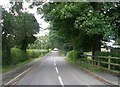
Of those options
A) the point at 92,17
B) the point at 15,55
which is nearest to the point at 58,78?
the point at 92,17

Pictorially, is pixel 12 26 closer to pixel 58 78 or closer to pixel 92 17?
pixel 92 17

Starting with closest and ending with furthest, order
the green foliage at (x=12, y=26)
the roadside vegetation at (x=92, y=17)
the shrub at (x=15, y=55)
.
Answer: the roadside vegetation at (x=92, y=17) < the green foliage at (x=12, y=26) < the shrub at (x=15, y=55)

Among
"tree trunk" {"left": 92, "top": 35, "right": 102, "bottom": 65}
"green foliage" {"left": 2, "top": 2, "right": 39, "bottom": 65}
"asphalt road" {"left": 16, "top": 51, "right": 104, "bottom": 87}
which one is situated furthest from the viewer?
"tree trunk" {"left": 92, "top": 35, "right": 102, "bottom": 65}

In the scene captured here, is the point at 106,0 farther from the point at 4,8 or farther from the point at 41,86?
the point at 41,86

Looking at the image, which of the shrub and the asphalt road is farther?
the shrub

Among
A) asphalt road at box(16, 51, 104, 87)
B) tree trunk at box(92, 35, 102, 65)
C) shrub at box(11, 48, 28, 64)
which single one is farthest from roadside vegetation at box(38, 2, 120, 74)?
shrub at box(11, 48, 28, 64)

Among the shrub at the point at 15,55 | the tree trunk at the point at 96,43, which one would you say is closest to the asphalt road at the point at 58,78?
the tree trunk at the point at 96,43

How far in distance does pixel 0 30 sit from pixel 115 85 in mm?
15258

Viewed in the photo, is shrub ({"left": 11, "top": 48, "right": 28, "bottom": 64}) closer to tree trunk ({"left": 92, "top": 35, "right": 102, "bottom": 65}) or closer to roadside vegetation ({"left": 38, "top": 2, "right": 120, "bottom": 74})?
roadside vegetation ({"left": 38, "top": 2, "right": 120, "bottom": 74})

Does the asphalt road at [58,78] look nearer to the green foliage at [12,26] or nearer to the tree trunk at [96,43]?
the tree trunk at [96,43]

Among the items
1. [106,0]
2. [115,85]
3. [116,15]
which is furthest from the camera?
[116,15]

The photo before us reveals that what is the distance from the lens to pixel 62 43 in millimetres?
71625

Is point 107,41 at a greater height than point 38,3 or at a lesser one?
lesser

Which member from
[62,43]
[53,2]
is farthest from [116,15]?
[62,43]
